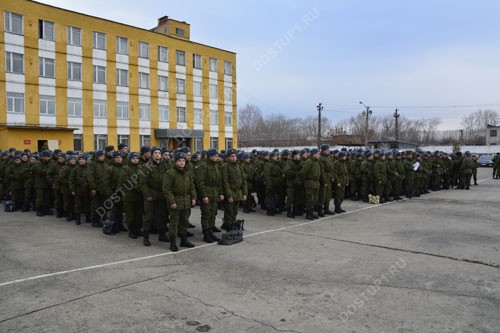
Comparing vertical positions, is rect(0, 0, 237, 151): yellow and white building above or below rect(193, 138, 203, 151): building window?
above

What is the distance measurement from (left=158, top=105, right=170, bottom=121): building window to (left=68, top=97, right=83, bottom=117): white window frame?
8054 millimetres

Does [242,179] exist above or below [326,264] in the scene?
above

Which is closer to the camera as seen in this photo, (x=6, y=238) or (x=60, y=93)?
(x=6, y=238)

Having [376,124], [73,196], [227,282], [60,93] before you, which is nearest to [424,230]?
[227,282]

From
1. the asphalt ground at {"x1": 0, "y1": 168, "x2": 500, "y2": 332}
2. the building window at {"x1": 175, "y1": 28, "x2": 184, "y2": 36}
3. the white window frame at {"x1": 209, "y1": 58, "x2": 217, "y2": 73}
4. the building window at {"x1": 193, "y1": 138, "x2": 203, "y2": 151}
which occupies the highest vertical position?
the building window at {"x1": 175, "y1": 28, "x2": 184, "y2": 36}

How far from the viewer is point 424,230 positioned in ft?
31.1

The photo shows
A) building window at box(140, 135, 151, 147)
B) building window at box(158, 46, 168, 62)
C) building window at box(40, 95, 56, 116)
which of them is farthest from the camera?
building window at box(158, 46, 168, 62)

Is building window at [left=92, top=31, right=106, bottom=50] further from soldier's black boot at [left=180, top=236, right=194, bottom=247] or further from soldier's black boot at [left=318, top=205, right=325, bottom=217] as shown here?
soldier's black boot at [left=180, top=236, right=194, bottom=247]

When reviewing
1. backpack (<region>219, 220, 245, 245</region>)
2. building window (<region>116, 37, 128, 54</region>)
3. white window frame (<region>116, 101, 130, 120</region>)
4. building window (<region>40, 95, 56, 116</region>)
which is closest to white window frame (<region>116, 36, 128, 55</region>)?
building window (<region>116, 37, 128, 54</region>)

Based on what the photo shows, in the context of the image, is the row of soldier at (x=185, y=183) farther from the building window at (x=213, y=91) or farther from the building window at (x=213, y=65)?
the building window at (x=213, y=65)

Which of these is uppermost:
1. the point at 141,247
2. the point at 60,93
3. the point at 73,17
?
the point at 73,17

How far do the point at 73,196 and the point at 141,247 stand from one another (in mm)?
4435

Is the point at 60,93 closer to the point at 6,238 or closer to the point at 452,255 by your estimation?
the point at 6,238

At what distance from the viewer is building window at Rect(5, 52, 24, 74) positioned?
99.8 ft
